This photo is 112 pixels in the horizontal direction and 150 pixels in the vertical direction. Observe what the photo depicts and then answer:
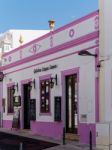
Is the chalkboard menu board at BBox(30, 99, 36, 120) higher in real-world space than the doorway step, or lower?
higher

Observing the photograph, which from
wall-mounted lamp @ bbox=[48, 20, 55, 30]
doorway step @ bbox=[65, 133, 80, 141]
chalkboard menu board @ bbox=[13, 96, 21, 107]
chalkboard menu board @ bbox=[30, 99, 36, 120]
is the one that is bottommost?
doorway step @ bbox=[65, 133, 80, 141]

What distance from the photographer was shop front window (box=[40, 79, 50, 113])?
81.6 feet

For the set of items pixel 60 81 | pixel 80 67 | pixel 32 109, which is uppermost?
pixel 80 67

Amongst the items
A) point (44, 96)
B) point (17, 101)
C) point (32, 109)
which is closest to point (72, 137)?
point (44, 96)

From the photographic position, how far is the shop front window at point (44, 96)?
2486 centimetres

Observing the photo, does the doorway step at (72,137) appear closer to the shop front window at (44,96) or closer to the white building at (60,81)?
the white building at (60,81)

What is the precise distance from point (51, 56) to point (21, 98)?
5460mm

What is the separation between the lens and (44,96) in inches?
999

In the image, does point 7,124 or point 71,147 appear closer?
point 71,147

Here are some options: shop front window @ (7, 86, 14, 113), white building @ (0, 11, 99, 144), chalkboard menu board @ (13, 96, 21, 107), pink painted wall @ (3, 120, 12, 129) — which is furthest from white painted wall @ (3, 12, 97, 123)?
pink painted wall @ (3, 120, 12, 129)

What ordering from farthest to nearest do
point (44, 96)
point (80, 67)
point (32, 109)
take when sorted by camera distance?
1. point (32, 109)
2. point (44, 96)
3. point (80, 67)

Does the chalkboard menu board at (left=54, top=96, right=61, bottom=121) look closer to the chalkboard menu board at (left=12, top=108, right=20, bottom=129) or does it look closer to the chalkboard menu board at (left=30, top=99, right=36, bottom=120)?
the chalkboard menu board at (left=30, top=99, right=36, bottom=120)

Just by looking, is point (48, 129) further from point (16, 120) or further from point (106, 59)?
point (106, 59)

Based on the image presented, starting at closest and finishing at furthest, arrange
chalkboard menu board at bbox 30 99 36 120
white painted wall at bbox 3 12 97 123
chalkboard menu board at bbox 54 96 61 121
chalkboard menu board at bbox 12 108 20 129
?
white painted wall at bbox 3 12 97 123 → chalkboard menu board at bbox 54 96 61 121 → chalkboard menu board at bbox 30 99 36 120 → chalkboard menu board at bbox 12 108 20 129
